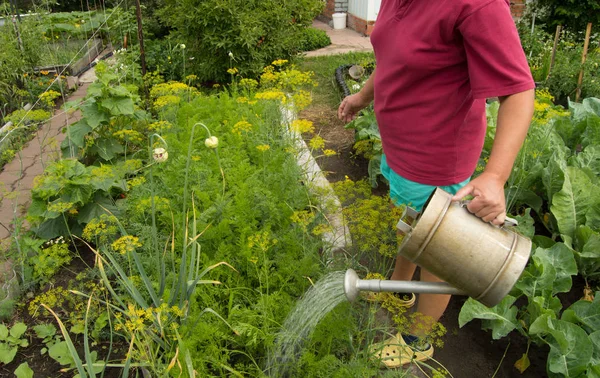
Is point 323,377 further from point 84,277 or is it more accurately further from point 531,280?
point 84,277

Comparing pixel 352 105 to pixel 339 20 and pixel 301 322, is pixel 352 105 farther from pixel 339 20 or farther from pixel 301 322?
pixel 339 20

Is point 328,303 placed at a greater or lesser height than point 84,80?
greater

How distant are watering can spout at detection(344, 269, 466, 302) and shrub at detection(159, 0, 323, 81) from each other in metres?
4.03

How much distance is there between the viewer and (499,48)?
1336mm

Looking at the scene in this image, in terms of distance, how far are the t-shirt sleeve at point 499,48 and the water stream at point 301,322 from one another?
840 millimetres

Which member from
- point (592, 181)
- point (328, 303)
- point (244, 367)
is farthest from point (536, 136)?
point (244, 367)

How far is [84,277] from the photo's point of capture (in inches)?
98.3

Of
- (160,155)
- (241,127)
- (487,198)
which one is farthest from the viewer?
(241,127)

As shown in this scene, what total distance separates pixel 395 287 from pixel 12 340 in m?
1.82

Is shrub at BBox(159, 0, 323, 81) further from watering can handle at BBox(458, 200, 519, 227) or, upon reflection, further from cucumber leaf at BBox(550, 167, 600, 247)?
watering can handle at BBox(458, 200, 519, 227)

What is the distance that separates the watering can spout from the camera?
138 cm

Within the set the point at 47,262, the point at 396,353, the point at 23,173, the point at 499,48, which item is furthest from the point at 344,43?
the point at 499,48

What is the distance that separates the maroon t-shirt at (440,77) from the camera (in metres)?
1.35

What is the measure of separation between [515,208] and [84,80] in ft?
17.1
